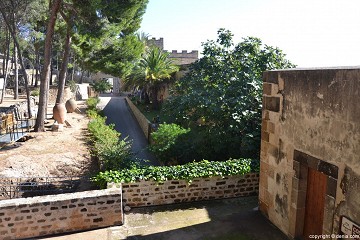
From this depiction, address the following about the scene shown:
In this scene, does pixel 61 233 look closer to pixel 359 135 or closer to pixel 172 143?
pixel 172 143

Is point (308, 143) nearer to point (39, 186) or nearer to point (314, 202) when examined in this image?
point (314, 202)

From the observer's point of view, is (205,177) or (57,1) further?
(57,1)

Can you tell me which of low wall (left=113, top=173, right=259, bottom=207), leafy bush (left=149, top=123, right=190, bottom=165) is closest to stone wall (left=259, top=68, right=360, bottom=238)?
low wall (left=113, top=173, right=259, bottom=207)

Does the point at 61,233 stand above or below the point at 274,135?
below

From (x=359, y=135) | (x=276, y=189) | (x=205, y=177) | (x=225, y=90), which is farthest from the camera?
(x=225, y=90)

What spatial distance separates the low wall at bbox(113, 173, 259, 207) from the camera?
7.79 meters

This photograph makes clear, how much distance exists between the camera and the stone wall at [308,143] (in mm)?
4625

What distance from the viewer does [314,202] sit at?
570 centimetres

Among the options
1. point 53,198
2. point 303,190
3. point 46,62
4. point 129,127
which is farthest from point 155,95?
point 303,190

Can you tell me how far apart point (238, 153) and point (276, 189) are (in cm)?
415

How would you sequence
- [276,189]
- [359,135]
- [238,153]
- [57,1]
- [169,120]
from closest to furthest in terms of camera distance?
[359,135] → [276,189] → [238,153] → [169,120] → [57,1]

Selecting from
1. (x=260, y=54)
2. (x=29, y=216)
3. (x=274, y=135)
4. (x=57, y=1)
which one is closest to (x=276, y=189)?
(x=274, y=135)

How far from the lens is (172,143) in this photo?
37.2 ft

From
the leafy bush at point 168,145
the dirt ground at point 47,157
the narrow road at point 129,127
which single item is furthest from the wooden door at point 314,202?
the narrow road at point 129,127
